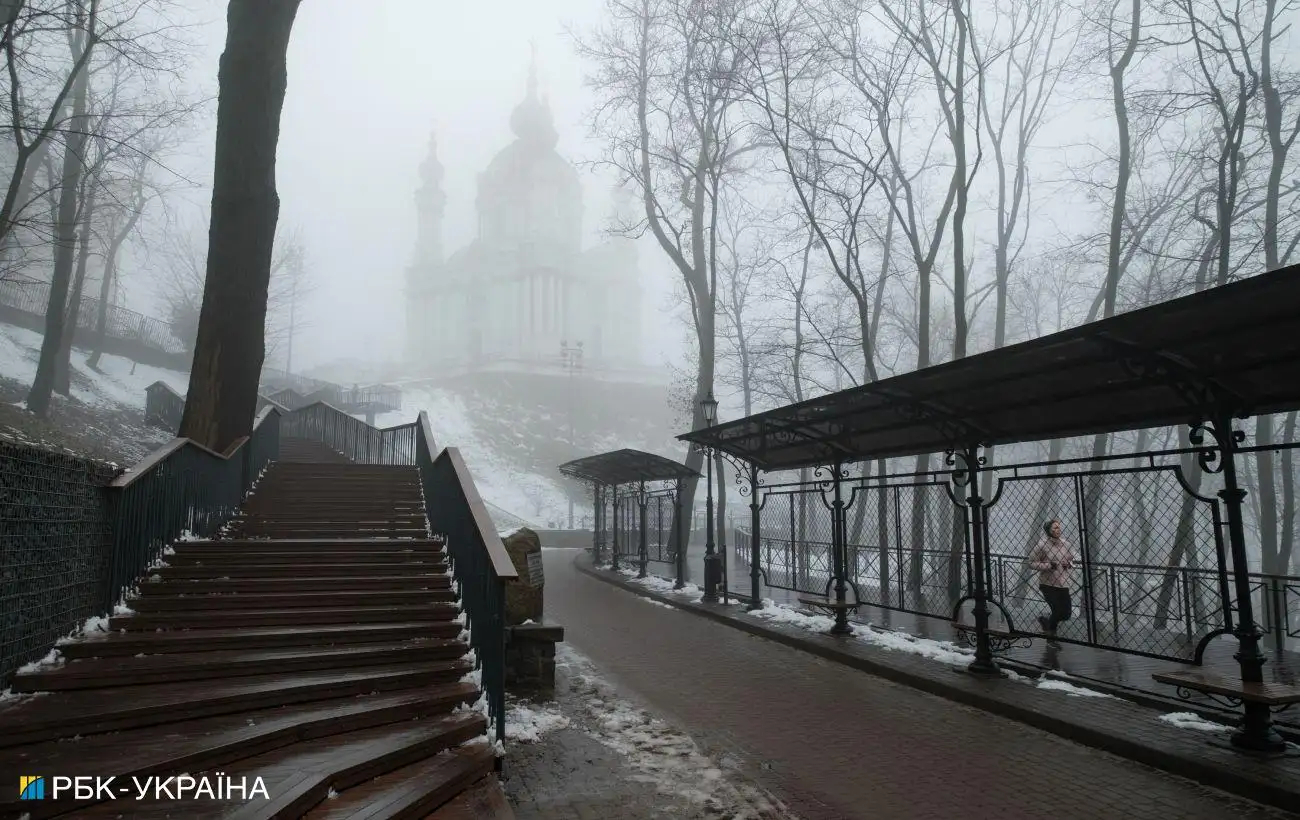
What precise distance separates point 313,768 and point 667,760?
8.50 feet

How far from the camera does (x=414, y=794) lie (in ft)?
14.8

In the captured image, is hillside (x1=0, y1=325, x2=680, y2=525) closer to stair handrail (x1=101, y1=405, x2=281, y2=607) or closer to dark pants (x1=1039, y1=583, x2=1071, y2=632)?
stair handrail (x1=101, y1=405, x2=281, y2=607)

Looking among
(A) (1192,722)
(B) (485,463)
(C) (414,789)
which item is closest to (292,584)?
(C) (414,789)

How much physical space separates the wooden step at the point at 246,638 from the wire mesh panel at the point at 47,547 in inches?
12.1

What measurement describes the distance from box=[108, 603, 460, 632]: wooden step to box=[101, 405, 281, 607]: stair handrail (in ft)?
1.31

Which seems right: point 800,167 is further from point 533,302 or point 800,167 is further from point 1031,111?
point 533,302

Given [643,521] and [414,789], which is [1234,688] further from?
[643,521]

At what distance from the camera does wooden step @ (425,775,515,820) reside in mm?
4516

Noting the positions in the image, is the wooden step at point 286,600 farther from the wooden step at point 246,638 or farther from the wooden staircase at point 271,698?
the wooden step at point 246,638

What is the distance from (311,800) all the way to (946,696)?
624 cm

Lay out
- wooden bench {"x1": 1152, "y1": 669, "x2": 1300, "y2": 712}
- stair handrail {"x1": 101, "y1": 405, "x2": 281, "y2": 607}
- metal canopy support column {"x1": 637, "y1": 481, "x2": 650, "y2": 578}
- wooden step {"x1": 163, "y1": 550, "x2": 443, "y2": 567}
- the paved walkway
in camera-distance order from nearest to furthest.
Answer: the paved walkway → wooden bench {"x1": 1152, "y1": 669, "x2": 1300, "y2": 712} → stair handrail {"x1": 101, "y1": 405, "x2": 281, "y2": 607} → wooden step {"x1": 163, "y1": 550, "x2": 443, "y2": 567} → metal canopy support column {"x1": 637, "y1": 481, "x2": 650, "y2": 578}

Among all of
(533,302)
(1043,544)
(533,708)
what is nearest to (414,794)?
(533,708)

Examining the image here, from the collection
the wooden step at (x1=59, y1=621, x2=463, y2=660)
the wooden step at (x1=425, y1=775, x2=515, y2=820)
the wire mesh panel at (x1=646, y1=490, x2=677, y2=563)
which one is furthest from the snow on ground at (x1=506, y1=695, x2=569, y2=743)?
the wire mesh panel at (x1=646, y1=490, x2=677, y2=563)

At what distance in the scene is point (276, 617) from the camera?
24.1ft
